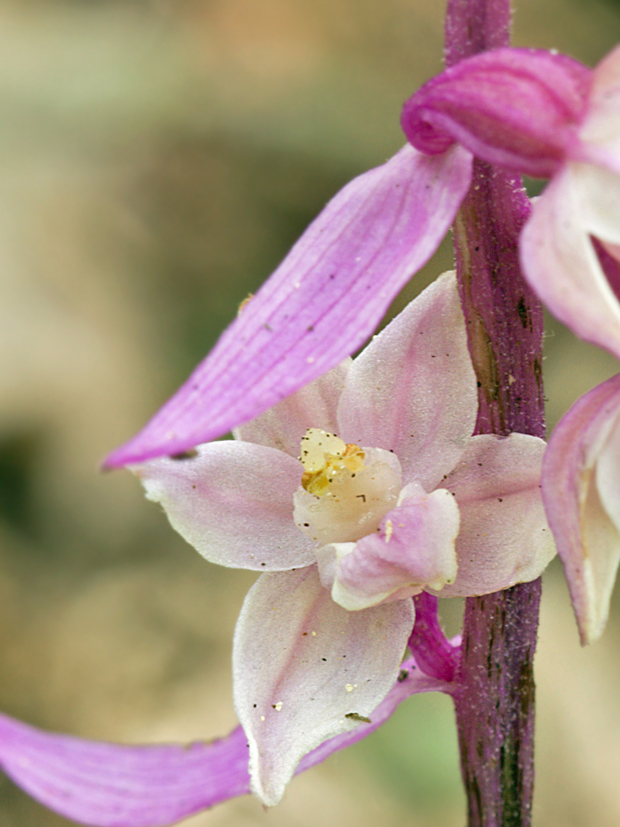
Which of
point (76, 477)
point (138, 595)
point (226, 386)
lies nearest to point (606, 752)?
point (138, 595)

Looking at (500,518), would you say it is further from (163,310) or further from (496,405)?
(163,310)

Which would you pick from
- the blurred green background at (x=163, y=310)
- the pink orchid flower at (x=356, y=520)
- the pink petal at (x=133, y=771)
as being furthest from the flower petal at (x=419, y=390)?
the blurred green background at (x=163, y=310)

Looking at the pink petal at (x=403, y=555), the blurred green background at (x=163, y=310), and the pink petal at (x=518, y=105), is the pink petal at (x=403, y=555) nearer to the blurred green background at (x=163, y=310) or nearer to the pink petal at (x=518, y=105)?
the pink petal at (x=518, y=105)

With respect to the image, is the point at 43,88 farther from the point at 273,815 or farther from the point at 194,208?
the point at 273,815

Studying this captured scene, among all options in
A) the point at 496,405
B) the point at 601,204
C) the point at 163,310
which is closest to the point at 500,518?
the point at 496,405

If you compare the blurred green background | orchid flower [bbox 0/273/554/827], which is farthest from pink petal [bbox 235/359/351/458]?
the blurred green background

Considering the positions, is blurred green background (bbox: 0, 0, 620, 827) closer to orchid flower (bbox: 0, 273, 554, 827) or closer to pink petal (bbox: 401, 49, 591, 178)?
orchid flower (bbox: 0, 273, 554, 827)

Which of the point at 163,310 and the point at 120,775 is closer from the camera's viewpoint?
the point at 120,775

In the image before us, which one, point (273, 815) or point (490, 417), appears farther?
point (273, 815)
